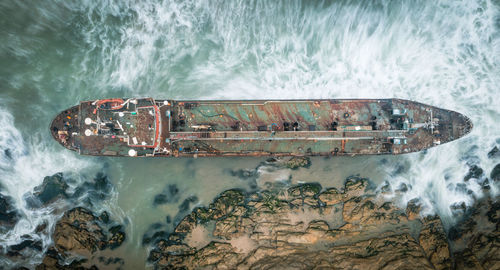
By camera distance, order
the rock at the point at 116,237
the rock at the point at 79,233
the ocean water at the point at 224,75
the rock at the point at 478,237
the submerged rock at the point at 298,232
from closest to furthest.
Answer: the rock at the point at 478,237
the submerged rock at the point at 298,232
the rock at the point at 79,233
the rock at the point at 116,237
the ocean water at the point at 224,75

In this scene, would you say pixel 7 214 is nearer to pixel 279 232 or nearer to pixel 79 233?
pixel 79 233

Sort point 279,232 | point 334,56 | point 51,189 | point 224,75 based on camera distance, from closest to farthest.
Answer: point 279,232 → point 51,189 → point 224,75 → point 334,56

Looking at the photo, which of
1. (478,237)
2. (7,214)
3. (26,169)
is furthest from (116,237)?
(478,237)

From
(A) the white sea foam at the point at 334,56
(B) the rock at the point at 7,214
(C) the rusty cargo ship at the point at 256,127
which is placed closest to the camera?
(C) the rusty cargo ship at the point at 256,127

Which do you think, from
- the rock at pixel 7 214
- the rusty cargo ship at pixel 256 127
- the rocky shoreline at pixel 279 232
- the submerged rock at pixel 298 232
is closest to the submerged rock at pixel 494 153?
the rocky shoreline at pixel 279 232

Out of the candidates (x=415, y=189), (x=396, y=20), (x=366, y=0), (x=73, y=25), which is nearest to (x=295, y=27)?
(x=366, y=0)

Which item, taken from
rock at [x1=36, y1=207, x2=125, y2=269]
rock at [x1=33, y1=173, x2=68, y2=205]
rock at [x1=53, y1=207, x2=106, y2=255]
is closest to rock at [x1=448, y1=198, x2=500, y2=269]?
rock at [x1=36, y1=207, x2=125, y2=269]

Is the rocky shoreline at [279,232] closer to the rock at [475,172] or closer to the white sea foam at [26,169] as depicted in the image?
the white sea foam at [26,169]

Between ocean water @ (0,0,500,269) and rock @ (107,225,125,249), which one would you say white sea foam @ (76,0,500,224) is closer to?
ocean water @ (0,0,500,269)
